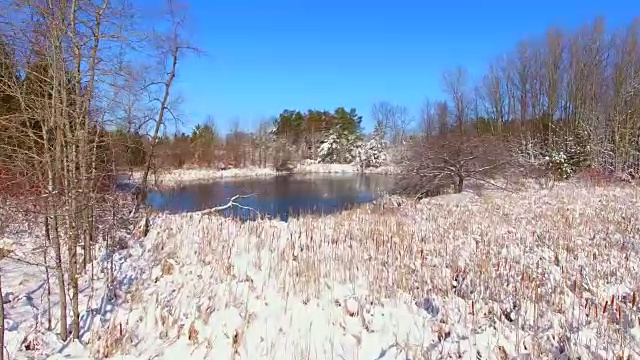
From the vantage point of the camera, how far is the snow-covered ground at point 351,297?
322cm

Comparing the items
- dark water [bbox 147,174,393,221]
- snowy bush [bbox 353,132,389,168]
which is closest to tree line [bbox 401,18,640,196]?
dark water [bbox 147,174,393,221]

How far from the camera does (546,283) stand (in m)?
4.31

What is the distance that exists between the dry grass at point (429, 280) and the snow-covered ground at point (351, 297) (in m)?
0.02

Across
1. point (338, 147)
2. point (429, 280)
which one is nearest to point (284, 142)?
point (338, 147)

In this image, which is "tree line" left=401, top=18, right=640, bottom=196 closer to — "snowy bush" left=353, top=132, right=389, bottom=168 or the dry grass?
the dry grass

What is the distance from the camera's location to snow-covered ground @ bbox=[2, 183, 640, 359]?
3225mm

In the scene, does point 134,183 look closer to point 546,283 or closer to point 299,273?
point 299,273

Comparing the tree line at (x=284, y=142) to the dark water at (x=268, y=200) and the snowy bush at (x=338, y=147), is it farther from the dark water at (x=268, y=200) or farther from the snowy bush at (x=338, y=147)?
the dark water at (x=268, y=200)

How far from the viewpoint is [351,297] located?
3.95m

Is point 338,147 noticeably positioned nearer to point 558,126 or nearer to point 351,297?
point 558,126

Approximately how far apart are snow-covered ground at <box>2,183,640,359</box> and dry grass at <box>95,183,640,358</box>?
0.06ft

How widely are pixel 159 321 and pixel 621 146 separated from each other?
23656mm

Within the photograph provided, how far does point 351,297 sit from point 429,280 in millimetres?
1064

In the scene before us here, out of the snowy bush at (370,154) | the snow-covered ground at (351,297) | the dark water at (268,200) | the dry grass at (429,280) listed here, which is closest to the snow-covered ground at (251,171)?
the snowy bush at (370,154)
